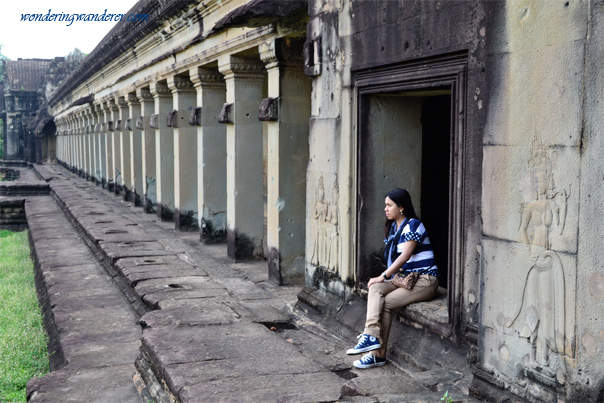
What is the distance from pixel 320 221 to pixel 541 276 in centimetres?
289

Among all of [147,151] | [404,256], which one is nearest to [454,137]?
[404,256]

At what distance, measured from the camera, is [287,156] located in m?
7.46

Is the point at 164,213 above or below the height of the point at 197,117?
below

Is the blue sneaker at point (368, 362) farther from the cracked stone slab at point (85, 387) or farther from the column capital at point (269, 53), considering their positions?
the column capital at point (269, 53)

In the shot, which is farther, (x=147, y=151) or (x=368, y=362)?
(x=147, y=151)

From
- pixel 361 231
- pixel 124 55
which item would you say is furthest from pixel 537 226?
pixel 124 55

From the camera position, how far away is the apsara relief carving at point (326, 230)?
579cm

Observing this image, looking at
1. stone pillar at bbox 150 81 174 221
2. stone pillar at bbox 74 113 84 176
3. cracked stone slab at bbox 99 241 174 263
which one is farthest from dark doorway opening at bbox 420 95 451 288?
stone pillar at bbox 74 113 84 176

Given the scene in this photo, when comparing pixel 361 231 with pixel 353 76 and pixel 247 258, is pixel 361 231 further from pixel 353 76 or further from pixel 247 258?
pixel 247 258

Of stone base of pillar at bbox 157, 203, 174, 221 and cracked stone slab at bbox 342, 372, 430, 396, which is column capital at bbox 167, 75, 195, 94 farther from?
cracked stone slab at bbox 342, 372, 430, 396

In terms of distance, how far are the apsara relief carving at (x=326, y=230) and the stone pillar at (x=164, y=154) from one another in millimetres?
7226

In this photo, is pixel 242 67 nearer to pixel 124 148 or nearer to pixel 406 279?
pixel 406 279

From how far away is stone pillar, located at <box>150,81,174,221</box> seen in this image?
12.9 m

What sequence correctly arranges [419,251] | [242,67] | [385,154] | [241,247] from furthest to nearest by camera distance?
[241,247] < [242,67] < [385,154] < [419,251]
